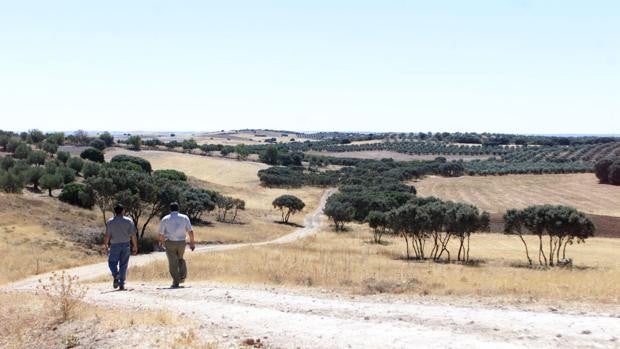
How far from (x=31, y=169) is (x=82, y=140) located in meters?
105

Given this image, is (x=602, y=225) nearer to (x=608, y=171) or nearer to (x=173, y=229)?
(x=608, y=171)

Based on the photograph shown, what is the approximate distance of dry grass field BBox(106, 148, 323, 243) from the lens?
2495 inches

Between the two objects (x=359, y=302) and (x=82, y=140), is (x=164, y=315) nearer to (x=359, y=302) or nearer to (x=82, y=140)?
(x=359, y=302)

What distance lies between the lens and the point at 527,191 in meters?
131

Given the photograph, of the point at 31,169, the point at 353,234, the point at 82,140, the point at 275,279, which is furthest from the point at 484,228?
the point at 82,140

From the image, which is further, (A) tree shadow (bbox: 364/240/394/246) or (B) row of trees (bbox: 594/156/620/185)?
(B) row of trees (bbox: 594/156/620/185)

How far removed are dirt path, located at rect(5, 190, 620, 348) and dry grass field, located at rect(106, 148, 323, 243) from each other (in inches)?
1612

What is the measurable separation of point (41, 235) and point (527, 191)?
112 metres

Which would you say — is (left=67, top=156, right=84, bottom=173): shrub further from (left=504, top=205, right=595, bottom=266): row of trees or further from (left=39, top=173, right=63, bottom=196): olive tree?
(left=504, top=205, right=595, bottom=266): row of trees

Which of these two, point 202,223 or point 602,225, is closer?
point 202,223

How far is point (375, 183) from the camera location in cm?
13350

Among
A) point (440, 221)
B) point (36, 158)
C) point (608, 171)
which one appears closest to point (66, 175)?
point (36, 158)

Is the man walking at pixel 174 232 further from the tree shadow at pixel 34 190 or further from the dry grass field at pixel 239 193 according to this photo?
the tree shadow at pixel 34 190

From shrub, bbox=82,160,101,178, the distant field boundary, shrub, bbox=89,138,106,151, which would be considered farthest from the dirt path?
shrub, bbox=89,138,106,151
